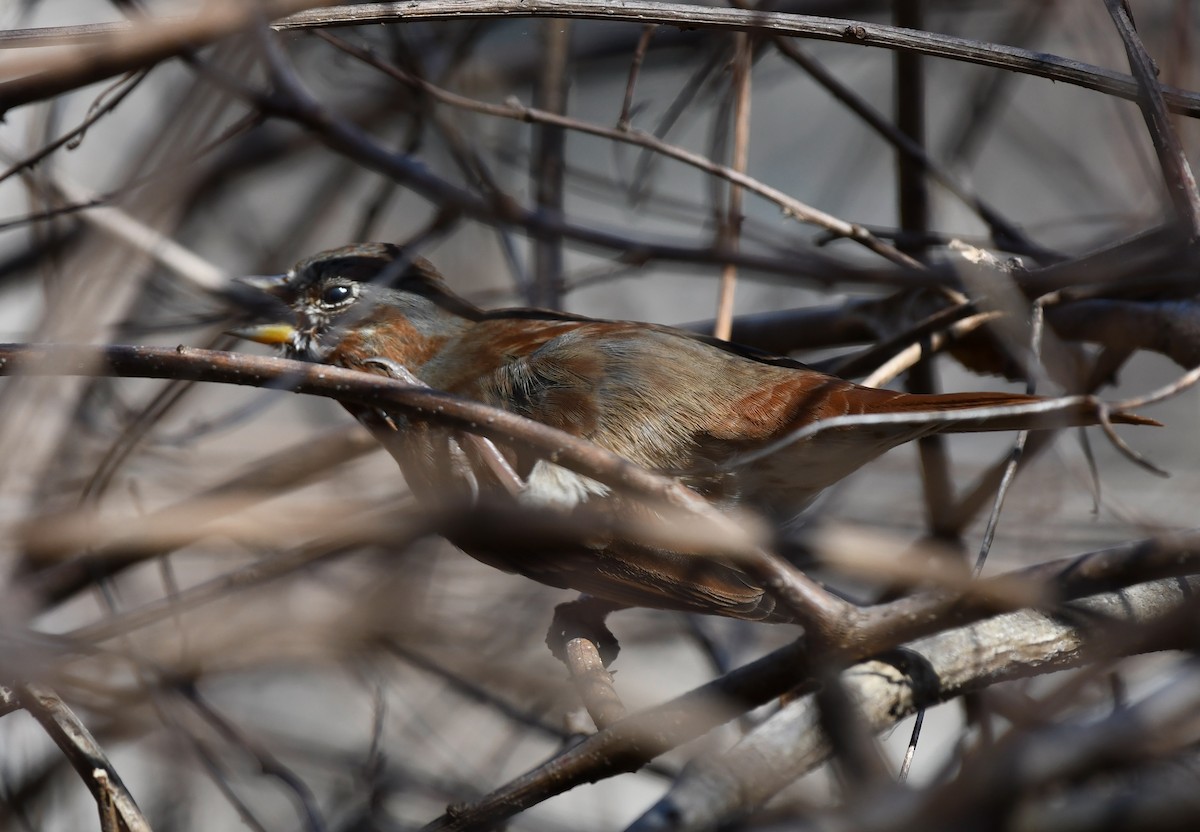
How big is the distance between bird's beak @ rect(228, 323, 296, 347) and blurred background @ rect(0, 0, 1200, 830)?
Answer: 0.65ft

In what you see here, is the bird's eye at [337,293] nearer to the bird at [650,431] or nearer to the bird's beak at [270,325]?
the bird's beak at [270,325]

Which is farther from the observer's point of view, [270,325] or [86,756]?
[270,325]

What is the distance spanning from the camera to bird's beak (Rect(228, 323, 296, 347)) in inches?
128

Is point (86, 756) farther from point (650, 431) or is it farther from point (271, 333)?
point (271, 333)

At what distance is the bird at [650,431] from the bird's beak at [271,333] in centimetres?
45

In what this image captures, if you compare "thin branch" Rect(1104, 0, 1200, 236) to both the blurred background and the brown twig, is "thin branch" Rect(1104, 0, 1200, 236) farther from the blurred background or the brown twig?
the brown twig

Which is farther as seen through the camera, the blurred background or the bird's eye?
the bird's eye

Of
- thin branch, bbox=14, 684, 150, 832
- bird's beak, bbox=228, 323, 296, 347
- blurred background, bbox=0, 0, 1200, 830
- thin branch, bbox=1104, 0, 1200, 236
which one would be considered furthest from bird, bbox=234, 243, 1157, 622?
thin branch, bbox=14, 684, 150, 832

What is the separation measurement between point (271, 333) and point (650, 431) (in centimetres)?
130

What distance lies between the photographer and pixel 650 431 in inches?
105

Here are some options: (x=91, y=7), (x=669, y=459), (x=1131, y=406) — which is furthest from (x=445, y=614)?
(x=91, y=7)

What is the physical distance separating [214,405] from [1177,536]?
512 cm

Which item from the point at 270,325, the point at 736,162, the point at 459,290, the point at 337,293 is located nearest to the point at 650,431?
the point at 736,162

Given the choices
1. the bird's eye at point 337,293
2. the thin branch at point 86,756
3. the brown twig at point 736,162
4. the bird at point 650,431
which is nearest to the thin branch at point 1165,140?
the bird at point 650,431
